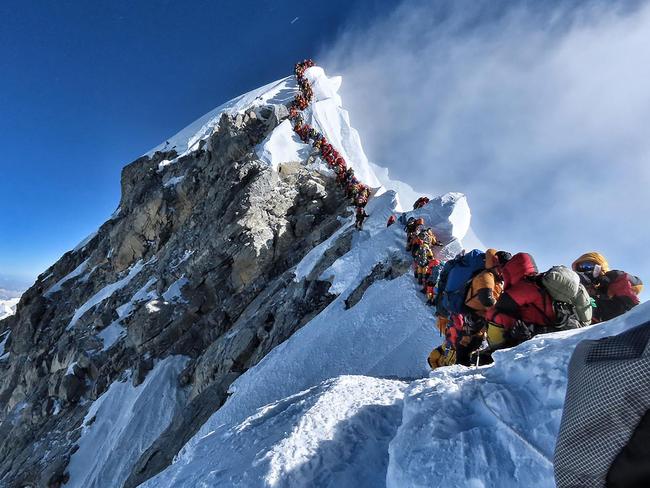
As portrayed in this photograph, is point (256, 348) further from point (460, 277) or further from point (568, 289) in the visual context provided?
point (568, 289)

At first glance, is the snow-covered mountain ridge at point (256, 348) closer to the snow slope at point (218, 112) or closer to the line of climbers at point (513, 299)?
the snow slope at point (218, 112)

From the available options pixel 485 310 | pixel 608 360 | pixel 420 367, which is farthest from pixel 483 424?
pixel 420 367

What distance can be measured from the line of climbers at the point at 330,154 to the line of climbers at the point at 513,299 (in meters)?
11.9

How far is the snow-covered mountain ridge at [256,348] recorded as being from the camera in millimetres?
3787

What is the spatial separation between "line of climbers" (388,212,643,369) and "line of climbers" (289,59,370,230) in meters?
12.0

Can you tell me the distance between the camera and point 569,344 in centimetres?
362

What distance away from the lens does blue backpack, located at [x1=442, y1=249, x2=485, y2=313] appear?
6.75 metres

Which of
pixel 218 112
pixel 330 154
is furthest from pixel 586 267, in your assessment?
pixel 218 112

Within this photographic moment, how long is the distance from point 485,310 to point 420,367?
3067mm

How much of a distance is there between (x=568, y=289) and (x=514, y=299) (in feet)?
2.36

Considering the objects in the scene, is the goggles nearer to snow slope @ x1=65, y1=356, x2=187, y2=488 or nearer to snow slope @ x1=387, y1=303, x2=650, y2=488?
snow slope @ x1=387, y1=303, x2=650, y2=488

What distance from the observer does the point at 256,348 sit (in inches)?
641

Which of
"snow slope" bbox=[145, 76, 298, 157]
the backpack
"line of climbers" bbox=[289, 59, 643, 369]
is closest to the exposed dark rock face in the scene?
"snow slope" bbox=[145, 76, 298, 157]

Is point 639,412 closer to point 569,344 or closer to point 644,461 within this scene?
point 644,461
